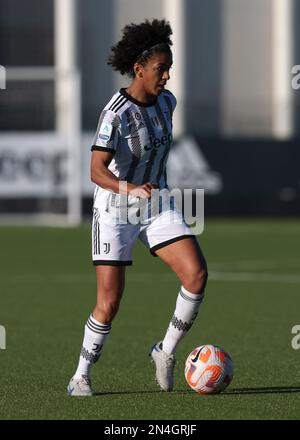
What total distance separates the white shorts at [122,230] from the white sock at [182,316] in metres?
0.39

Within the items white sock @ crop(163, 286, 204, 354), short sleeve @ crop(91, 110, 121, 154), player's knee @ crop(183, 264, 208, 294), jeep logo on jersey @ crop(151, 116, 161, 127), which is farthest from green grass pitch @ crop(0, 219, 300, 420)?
jeep logo on jersey @ crop(151, 116, 161, 127)

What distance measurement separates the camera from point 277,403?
8938 mm

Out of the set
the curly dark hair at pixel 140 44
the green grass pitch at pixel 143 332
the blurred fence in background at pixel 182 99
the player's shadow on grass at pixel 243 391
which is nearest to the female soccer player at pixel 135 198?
the curly dark hair at pixel 140 44

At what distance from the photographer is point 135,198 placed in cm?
944

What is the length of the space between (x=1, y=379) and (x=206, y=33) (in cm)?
3421

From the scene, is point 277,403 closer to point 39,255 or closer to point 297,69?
point 39,255

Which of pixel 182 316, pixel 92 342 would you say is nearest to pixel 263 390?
pixel 182 316

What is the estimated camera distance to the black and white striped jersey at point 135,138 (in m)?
9.23

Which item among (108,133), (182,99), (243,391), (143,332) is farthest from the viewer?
(182,99)

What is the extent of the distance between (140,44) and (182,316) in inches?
75.3

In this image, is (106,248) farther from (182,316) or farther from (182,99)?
(182,99)

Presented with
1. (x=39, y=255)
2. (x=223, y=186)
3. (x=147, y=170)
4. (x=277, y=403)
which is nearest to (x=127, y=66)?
(x=147, y=170)

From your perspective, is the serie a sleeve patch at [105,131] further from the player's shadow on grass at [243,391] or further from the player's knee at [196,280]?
the player's shadow on grass at [243,391]

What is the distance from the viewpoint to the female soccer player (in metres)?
9.29
